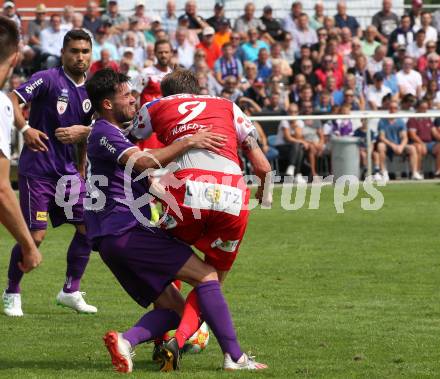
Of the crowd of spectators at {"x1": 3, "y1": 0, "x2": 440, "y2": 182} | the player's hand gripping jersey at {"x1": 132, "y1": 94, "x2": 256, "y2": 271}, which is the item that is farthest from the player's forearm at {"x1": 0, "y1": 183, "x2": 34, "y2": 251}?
the crowd of spectators at {"x1": 3, "y1": 0, "x2": 440, "y2": 182}

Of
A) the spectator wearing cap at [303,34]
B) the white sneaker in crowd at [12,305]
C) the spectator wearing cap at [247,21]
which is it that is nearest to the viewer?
the white sneaker in crowd at [12,305]

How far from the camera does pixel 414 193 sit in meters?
19.6

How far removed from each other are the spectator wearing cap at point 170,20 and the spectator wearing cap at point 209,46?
34.3 inches

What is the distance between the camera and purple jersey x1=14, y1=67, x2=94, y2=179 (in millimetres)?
9977

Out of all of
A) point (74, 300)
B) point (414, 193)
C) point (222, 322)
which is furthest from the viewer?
point (414, 193)

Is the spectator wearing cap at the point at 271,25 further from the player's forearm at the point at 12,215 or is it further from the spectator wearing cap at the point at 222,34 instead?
the player's forearm at the point at 12,215

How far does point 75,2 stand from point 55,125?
22733 mm

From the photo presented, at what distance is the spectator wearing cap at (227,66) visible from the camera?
22.6 meters

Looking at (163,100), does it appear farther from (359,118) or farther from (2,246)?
(359,118)

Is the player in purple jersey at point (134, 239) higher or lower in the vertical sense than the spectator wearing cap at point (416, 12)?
higher

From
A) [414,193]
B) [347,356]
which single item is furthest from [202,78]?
[347,356]

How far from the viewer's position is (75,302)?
10.0m

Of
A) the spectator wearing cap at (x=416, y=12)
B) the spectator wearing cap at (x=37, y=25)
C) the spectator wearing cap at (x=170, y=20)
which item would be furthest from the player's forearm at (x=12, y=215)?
the spectator wearing cap at (x=416, y=12)

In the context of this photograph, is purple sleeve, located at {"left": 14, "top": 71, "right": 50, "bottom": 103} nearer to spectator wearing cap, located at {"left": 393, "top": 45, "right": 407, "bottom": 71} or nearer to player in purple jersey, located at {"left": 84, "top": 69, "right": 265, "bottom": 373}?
player in purple jersey, located at {"left": 84, "top": 69, "right": 265, "bottom": 373}
